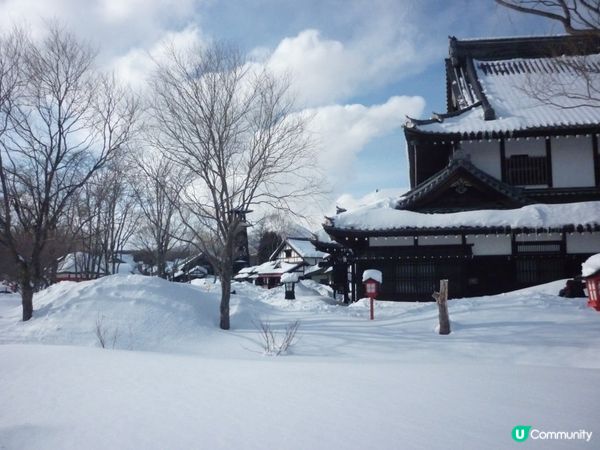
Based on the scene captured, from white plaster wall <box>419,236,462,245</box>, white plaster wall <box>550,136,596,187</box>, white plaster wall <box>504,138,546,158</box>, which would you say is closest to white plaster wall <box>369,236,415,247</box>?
white plaster wall <box>419,236,462,245</box>

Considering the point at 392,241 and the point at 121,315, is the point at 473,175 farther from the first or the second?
the point at 121,315

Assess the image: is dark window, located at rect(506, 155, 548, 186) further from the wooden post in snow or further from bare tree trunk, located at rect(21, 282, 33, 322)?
bare tree trunk, located at rect(21, 282, 33, 322)

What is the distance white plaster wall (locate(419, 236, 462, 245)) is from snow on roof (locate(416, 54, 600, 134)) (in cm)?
434

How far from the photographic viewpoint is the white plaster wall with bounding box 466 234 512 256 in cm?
1563

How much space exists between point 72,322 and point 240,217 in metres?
6.05

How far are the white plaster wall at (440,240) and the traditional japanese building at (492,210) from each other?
0.04 m

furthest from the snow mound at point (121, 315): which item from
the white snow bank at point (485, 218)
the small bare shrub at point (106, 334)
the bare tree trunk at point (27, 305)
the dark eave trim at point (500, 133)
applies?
the dark eave trim at point (500, 133)

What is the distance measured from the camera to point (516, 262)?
15.8 metres

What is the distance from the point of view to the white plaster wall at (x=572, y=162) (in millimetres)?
16688

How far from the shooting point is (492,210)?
15891 mm

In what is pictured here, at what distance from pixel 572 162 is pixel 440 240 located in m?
6.44

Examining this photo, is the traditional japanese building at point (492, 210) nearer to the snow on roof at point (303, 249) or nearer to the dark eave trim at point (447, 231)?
the dark eave trim at point (447, 231)

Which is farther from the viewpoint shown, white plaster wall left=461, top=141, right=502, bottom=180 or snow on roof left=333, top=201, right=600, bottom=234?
white plaster wall left=461, top=141, right=502, bottom=180

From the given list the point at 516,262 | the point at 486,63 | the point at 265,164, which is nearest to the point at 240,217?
the point at 265,164
